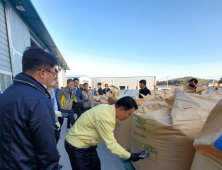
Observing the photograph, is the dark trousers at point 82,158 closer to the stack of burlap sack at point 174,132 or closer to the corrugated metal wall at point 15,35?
the stack of burlap sack at point 174,132

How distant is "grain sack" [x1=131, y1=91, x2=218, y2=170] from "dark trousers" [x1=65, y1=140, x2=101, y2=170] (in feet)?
1.74

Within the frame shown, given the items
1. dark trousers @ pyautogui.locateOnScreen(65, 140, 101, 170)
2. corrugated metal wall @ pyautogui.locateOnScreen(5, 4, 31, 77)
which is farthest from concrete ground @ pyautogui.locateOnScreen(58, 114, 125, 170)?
corrugated metal wall @ pyautogui.locateOnScreen(5, 4, 31, 77)

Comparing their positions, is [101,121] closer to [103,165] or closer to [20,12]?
[103,165]

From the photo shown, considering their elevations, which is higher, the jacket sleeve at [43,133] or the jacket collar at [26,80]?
the jacket collar at [26,80]

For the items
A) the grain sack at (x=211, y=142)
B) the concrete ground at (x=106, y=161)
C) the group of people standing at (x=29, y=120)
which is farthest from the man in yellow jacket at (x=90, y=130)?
the concrete ground at (x=106, y=161)

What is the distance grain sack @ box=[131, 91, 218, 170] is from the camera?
37.9 inches

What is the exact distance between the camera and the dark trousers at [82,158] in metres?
1.03

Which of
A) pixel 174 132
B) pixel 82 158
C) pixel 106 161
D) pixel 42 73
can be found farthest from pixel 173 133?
pixel 106 161

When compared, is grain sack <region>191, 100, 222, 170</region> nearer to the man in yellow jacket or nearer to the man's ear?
the man in yellow jacket

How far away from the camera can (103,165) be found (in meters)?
1.70

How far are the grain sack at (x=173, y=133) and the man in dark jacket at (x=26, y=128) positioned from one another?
854mm

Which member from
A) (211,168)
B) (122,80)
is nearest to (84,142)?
(211,168)

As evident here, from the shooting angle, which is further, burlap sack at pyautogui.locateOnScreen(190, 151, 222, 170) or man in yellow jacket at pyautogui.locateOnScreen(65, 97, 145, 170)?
man in yellow jacket at pyautogui.locateOnScreen(65, 97, 145, 170)

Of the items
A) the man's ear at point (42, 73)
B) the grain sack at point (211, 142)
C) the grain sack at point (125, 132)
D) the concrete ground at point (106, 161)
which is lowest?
the concrete ground at point (106, 161)
